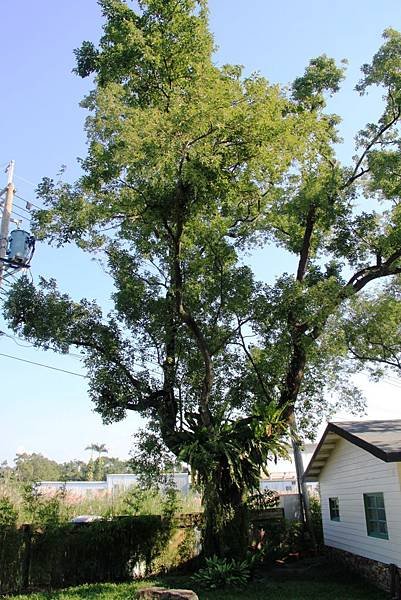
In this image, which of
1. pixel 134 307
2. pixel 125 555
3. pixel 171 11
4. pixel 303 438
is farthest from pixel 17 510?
pixel 171 11

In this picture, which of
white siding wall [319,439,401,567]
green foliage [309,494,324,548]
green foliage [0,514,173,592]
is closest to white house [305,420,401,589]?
white siding wall [319,439,401,567]

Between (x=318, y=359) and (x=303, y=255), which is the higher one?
(x=303, y=255)

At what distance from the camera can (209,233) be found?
10.7 metres

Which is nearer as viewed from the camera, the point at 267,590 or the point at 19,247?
the point at 19,247

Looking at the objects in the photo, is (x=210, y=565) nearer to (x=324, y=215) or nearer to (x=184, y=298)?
(x=184, y=298)

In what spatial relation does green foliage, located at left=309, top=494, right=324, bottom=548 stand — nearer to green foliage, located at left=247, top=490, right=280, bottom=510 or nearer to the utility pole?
green foliage, located at left=247, top=490, right=280, bottom=510

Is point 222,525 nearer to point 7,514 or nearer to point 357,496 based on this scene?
point 357,496

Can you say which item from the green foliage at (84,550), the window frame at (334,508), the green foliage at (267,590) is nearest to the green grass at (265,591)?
the green foliage at (267,590)

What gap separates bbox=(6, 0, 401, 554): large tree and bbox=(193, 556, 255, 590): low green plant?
1.40ft

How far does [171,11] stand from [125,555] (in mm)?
11343

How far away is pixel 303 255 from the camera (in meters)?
13.0

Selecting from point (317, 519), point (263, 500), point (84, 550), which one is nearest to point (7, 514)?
point (84, 550)

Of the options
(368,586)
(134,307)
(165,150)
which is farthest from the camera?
(134,307)

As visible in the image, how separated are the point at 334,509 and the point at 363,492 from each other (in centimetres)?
260
